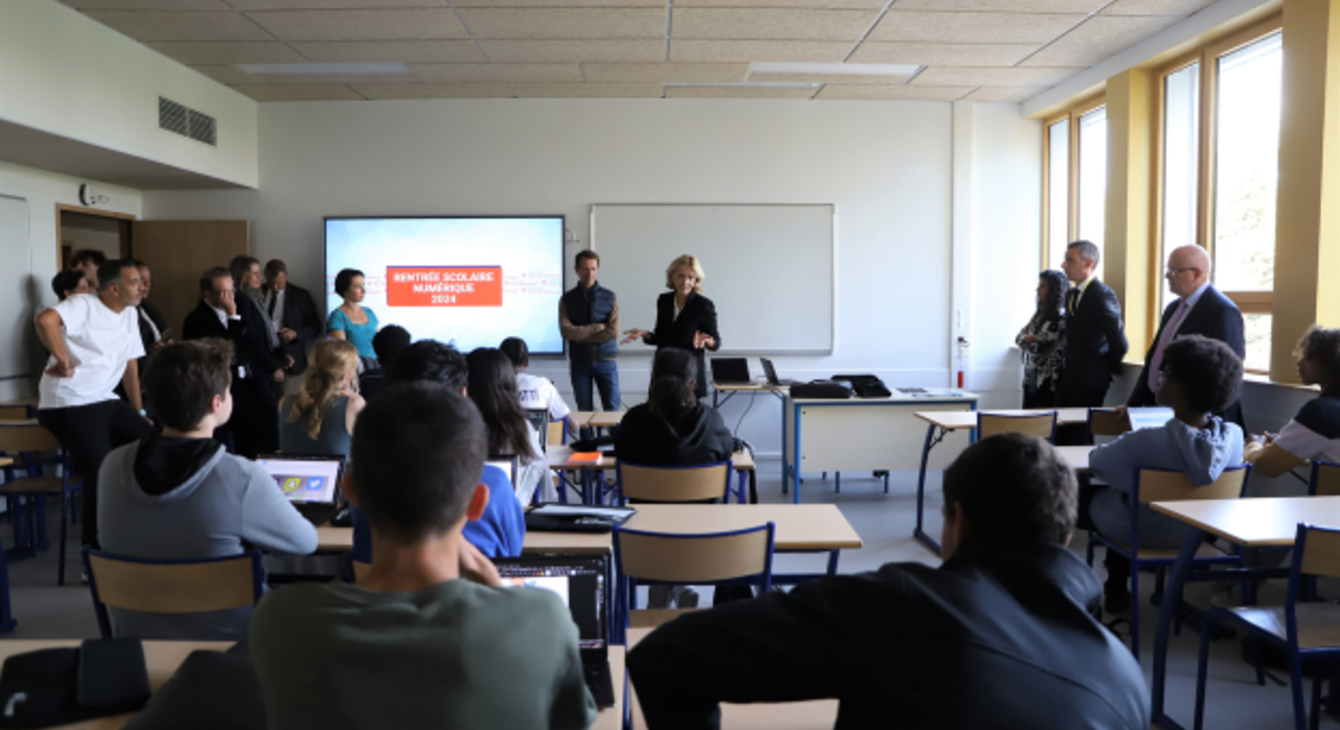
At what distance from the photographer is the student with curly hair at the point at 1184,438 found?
2842 mm

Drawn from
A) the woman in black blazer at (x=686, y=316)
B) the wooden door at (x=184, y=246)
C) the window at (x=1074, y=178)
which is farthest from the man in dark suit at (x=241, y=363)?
the window at (x=1074, y=178)

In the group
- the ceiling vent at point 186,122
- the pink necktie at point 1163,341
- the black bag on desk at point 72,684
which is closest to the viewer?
the black bag on desk at point 72,684

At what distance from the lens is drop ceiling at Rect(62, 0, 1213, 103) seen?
4711mm

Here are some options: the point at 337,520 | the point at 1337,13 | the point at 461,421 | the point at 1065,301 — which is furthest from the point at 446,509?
the point at 1065,301

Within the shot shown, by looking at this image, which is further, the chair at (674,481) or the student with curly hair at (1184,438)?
the chair at (674,481)

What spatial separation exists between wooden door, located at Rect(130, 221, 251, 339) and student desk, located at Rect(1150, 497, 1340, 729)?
21.5ft

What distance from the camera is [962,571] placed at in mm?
950

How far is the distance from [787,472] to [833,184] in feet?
8.07

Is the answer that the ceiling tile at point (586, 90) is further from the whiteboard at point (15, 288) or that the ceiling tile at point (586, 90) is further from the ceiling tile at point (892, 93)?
the whiteboard at point (15, 288)

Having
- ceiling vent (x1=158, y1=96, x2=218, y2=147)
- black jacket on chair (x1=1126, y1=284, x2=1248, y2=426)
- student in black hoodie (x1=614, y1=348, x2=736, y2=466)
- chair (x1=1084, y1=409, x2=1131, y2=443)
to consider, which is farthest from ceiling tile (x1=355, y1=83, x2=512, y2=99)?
black jacket on chair (x1=1126, y1=284, x2=1248, y2=426)

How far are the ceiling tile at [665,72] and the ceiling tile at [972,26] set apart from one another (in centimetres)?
113

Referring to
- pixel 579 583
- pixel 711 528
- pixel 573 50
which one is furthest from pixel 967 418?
pixel 579 583

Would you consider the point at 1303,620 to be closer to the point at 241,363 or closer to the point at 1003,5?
the point at 1003,5

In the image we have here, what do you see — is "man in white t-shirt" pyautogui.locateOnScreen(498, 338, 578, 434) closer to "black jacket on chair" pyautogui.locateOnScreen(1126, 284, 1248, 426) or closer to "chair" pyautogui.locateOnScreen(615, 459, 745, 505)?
"chair" pyautogui.locateOnScreen(615, 459, 745, 505)
